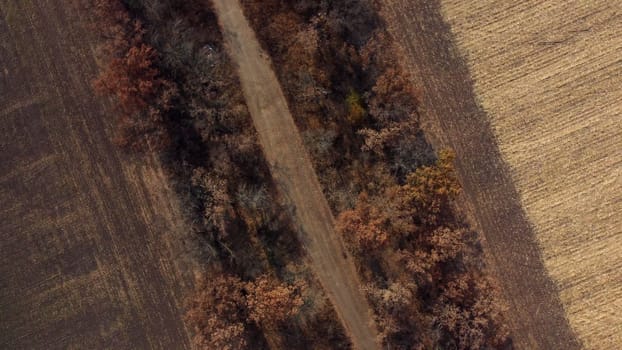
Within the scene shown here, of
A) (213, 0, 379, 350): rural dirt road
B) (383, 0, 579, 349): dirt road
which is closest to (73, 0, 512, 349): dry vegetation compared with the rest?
(213, 0, 379, 350): rural dirt road

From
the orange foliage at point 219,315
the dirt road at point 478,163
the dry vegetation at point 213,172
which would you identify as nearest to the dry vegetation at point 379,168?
the dirt road at point 478,163

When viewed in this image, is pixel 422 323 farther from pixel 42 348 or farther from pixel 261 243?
pixel 42 348

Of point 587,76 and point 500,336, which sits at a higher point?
point 587,76

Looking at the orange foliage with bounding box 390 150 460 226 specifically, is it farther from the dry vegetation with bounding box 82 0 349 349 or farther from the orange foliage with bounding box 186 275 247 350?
the orange foliage with bounding box 186 275 247 350

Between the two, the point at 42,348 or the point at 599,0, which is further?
the point at 42,348

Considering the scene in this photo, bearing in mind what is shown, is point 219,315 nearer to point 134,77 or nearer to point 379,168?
point 379,168

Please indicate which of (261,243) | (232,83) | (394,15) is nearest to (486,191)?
(394,15)

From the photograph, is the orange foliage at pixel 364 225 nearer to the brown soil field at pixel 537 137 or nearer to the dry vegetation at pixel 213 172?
the dry vegetation at pixel 213 172

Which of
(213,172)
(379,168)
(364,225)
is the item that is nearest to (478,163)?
(379,168)
